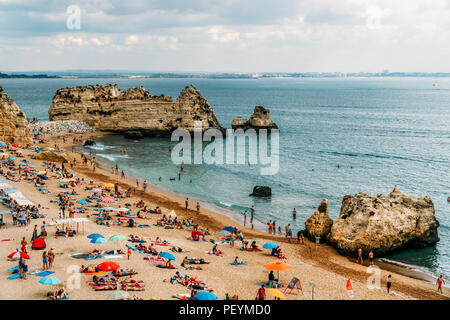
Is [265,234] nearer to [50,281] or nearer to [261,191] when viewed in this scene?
[261,191]

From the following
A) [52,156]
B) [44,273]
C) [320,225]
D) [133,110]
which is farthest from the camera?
[133,110]

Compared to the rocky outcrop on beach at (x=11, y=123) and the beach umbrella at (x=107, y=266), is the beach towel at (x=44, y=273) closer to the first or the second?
the beach umbrella at (x=107, y=266)

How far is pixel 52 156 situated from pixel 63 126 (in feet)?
88.7

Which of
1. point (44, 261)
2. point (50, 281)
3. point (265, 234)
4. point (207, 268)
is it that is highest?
point (44, 261)

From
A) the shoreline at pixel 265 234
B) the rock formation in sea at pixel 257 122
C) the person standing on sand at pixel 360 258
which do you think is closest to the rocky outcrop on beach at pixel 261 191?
the shoreline at pixel 265 234

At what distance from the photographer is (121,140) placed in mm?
76438

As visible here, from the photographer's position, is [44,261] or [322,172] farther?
[322,172]

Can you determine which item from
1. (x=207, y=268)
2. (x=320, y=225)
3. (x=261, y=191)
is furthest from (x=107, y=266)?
(x=261, y=191)

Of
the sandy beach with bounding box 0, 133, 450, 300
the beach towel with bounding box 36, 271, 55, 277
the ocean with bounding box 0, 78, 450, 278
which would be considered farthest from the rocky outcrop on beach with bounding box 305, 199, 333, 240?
the beach towel with bounding box 36, 271, 55, 277

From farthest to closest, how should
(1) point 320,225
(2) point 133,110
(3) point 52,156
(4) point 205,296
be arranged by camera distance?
(2) point 133,110, (3) point 52,156, (1) point 320,225, (4) point 205,296

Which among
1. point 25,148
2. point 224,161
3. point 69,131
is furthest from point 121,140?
point 224,161

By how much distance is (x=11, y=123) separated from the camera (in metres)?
58.6

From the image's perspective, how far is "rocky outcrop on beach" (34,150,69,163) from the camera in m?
54.0
